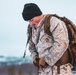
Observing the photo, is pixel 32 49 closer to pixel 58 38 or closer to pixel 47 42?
pixel 47 42

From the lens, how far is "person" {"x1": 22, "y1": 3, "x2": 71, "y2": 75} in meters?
5.89

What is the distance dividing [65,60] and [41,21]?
52 cm

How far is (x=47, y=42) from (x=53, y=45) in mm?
81

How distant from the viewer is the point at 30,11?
6.12m

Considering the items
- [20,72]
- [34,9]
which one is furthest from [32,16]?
[20,72]

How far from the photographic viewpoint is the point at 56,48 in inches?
233

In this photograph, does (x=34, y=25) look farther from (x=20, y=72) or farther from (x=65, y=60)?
(x=20, y=72)

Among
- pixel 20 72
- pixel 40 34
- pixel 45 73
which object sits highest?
pixel 40 34

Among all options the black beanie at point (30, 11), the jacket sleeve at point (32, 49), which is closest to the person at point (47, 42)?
the black beanie at point (30, 11)

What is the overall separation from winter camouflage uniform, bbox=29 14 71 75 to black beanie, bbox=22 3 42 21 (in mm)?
146

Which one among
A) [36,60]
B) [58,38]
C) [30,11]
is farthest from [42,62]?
[30,11]

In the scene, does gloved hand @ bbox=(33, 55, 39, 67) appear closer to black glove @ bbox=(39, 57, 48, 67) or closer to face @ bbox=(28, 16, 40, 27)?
black glove @ bbox=(39, 57, 48, 67)

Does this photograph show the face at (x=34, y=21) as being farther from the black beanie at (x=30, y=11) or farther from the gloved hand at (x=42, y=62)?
the gloved hand at (x=42, y=62)

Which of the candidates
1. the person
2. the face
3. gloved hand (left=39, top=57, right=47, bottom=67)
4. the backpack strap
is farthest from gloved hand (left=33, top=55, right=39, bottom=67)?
the face
